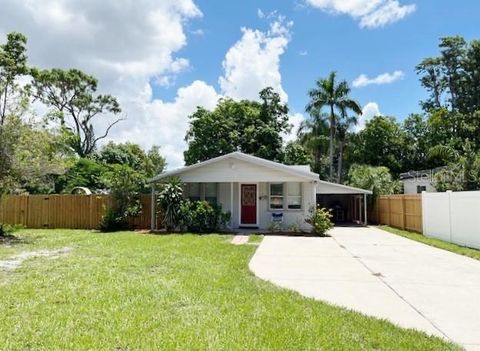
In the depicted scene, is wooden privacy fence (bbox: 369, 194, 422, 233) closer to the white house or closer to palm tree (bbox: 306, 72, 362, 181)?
the white house

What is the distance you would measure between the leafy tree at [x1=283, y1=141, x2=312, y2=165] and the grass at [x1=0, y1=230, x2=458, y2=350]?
26620 millimetres

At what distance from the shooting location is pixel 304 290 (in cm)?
730

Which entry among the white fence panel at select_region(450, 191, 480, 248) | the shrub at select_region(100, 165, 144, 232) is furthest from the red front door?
the white fence panel at select_region(450, 191, 480, 248)

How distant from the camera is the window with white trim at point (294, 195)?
1933cm

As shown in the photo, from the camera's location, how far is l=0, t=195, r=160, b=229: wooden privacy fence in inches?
795

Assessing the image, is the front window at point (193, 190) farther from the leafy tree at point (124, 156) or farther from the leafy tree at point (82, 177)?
the leafy tree at point (124, 156)

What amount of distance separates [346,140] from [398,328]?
108ft

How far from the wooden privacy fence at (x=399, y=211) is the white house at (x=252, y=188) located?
164 inches

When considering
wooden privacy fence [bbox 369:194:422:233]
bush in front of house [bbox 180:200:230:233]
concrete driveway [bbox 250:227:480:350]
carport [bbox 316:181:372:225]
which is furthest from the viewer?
carport [bbox 316:181:372:225]

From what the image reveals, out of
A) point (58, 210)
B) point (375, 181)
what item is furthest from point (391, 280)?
point (375, 181)

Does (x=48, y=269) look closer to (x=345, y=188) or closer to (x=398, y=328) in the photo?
(x=398, y=328)

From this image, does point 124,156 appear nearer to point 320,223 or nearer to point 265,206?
point 265,206

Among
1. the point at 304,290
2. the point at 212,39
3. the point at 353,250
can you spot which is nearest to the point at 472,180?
the point at 353,250

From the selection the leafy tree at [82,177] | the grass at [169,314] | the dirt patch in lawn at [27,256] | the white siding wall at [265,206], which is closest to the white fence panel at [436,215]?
the white siding wall at [265,206]
